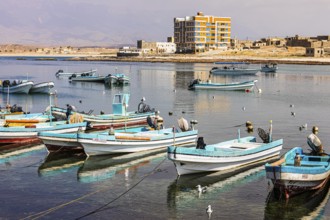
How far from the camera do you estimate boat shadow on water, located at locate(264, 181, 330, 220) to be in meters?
18.9

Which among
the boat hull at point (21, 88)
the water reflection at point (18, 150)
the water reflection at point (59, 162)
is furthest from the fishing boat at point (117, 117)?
the boat hull at point (21, 88)

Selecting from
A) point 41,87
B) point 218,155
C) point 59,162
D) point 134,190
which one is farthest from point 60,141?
point 41,87

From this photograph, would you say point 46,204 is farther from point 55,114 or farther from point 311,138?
point 55,114

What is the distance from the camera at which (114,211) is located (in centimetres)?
1886

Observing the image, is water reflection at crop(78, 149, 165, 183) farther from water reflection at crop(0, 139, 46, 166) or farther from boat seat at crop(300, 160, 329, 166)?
boat seat at crop(300, 160, 329, 166)

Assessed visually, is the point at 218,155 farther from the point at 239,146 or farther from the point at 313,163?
the point at 313,163

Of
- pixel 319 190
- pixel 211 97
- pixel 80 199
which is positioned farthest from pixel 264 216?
pixel 211 97

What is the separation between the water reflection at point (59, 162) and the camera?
81.3 ft

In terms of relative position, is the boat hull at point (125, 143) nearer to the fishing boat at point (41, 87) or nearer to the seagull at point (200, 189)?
the seagull at point (200, 189)

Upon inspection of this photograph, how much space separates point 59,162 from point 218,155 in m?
8.92

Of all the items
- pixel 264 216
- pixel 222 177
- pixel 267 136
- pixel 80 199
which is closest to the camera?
pixel 264 216

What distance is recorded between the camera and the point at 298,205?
19.8m

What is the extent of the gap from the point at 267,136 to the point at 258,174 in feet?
12.5

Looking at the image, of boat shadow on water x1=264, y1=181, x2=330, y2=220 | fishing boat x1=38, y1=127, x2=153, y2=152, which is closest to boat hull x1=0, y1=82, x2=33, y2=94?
fishing boat x1=38, y1=127, x2=153, y2=152
